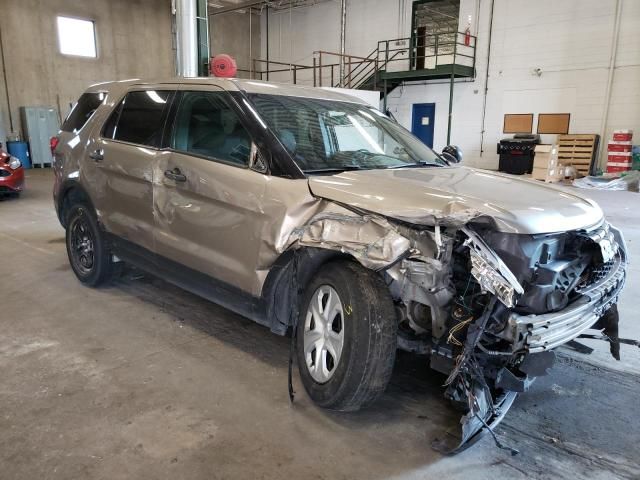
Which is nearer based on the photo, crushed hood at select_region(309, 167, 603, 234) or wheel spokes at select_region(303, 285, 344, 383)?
crushed hood at select_region(309, 167, 603, 234)

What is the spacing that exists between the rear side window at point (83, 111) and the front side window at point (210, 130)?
1287 millimetres

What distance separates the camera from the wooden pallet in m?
14.4

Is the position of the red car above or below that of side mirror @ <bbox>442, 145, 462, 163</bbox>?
below

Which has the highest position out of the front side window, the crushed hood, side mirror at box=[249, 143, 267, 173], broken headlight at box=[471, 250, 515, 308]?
the front side window

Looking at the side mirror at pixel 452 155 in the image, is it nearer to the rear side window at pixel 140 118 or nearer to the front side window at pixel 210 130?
the front side window at pixel 210 130

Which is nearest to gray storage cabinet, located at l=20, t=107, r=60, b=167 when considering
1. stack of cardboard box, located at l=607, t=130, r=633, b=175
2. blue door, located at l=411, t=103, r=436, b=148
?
blue door, located at l=411, t=103, r=436, b=148

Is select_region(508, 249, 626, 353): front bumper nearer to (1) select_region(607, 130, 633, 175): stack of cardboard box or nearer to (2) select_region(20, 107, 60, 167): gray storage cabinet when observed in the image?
(1) select_region(607, 130, 633, 175): stack of cardboard box

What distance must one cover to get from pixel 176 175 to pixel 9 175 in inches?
293

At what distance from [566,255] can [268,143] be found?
1679 mm

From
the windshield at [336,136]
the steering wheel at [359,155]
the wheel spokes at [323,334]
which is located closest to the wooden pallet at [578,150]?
the windshield at [336,136]

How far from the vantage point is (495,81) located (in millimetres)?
16266

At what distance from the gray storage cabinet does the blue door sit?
1224 centimetres

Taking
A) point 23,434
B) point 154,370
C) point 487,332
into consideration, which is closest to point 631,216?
point 487,332

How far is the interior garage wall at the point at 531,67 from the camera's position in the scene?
45.8ft
